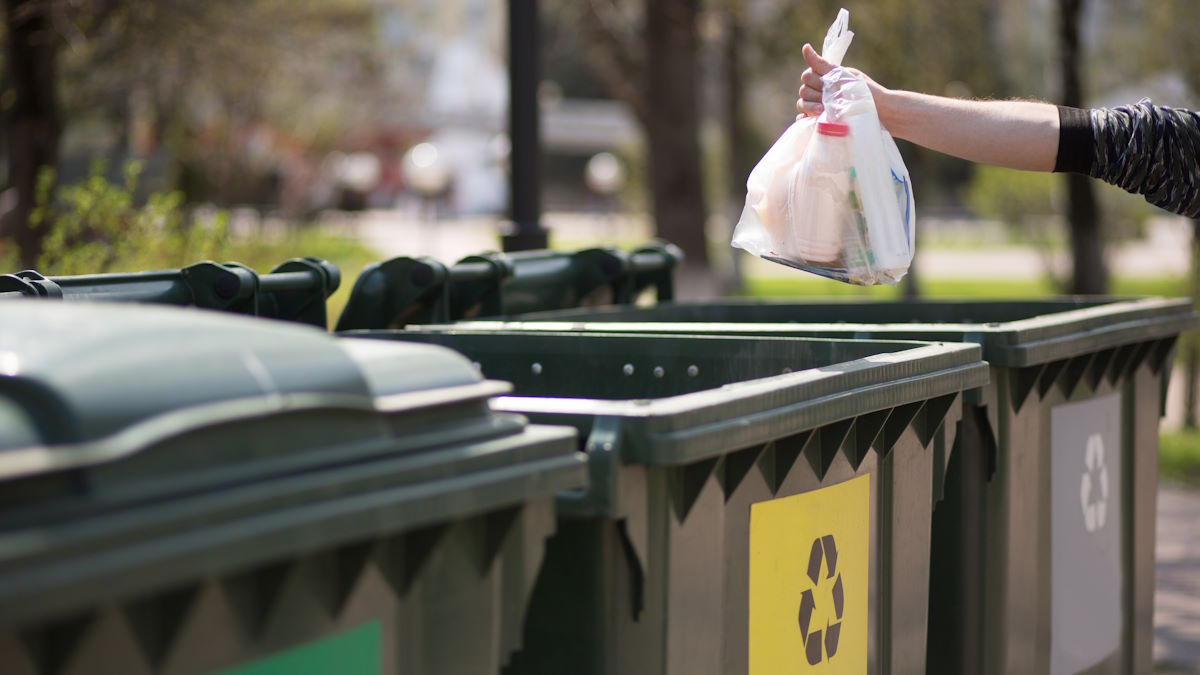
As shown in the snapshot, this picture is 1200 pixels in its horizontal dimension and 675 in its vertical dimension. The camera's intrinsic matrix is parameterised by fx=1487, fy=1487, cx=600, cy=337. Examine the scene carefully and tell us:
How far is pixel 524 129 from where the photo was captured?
7.24m

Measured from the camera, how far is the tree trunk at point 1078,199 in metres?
12.1

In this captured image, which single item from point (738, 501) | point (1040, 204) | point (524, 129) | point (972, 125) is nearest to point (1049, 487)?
point (972, 125)

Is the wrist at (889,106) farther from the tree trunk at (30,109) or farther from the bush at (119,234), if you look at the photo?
the tree trunk at (30,109)

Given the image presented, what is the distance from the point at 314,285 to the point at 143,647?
8.39 feet

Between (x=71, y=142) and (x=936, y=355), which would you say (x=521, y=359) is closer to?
(x=936, y=355)

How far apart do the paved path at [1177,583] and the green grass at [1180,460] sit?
0.25 m

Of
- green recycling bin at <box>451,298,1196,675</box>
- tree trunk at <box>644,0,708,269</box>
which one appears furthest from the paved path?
tree trunk at <box>644,0,708,269</box>

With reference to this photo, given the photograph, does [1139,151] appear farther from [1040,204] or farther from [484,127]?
[484,127]

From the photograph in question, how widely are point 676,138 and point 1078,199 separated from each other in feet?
12.4

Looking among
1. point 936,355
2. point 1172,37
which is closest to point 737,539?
point 936,355

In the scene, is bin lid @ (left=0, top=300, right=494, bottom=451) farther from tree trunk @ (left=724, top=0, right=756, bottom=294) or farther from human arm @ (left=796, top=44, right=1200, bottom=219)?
tree trunk @ (left=724, top=0, right=756, bottom=294)

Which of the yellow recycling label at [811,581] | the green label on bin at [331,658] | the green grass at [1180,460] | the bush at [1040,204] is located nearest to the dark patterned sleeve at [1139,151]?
the yellow recycling label at [811,581]

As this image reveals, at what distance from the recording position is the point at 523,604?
2404mm

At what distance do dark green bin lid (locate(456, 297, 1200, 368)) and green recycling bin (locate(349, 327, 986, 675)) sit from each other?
18 cm
